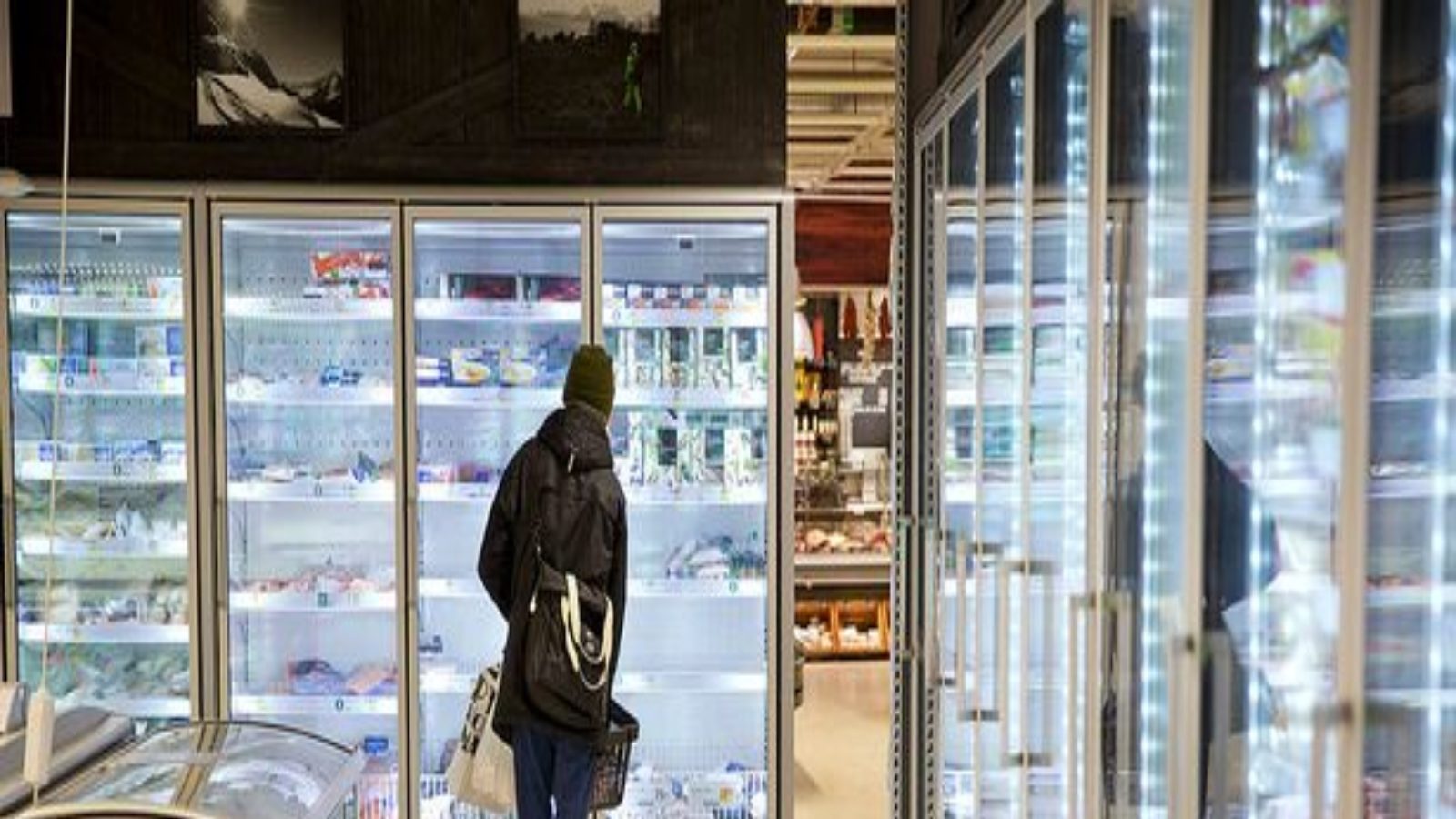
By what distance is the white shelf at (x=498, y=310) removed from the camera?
159 inches

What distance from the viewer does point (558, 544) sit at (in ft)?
11.6

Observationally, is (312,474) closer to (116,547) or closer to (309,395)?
(309,395)

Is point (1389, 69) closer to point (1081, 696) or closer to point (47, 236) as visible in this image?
point (1081, 696)

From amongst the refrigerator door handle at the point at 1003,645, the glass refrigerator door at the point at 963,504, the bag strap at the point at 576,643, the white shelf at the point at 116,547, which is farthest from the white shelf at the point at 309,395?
the refrigerator door handle at the point at 1003,645

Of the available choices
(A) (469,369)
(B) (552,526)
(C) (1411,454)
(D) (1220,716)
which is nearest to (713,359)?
(A) (469,369)

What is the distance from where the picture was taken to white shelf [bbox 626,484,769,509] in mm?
4102

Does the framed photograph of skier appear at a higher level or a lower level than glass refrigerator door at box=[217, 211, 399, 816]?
higher

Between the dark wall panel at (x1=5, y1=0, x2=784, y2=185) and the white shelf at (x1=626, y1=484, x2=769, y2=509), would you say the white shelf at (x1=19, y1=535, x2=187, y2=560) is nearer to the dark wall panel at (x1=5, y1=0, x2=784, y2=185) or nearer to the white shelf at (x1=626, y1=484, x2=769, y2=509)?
the dark wall panel at (x1=5, y1=0, x2=784, y2=185)

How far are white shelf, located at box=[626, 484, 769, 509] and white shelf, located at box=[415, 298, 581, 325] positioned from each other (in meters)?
0.64

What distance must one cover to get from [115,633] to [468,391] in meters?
1.42

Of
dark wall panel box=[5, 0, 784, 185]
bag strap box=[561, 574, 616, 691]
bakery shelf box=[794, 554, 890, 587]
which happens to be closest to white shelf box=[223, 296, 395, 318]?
dark wall panel box=[5, 0, 784, 185]

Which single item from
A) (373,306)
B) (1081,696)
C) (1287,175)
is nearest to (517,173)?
(373,306)

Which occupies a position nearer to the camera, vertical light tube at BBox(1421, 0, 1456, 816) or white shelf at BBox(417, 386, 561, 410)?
vertical light tube at BBox(1421, 0, 1456, 816)

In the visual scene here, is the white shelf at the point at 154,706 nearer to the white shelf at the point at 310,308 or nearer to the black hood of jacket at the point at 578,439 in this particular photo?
the white shelf at the point at 310,308
